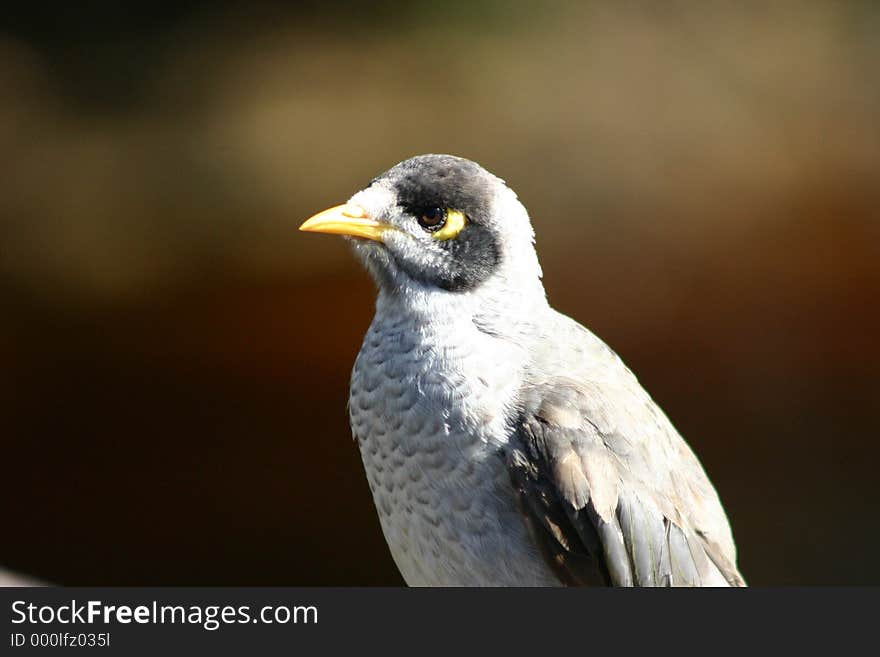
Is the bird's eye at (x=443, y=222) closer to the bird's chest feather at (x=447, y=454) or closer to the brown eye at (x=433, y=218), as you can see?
the brown eye at (x=433, y=218)

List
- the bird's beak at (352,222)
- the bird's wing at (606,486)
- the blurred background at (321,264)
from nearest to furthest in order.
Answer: the bird's wing at (606,486)
the bird's beak at (352,222)
the blurred background at (321,264)

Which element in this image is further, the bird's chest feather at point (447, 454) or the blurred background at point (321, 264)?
the blurred background at point (321, 264)

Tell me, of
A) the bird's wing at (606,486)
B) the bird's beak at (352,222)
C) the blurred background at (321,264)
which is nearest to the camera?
the bird's wing at (606,486)

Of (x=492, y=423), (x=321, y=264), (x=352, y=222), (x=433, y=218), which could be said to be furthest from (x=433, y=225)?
(x=321, y=264)

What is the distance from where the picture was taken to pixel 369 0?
17.1ft

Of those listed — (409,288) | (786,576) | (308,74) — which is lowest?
(786,576)

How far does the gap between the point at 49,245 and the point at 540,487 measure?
3841mm

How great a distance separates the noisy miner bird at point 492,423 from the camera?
240 cm

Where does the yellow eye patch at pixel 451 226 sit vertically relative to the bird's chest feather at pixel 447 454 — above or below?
above

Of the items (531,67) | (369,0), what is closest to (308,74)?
(369,0)

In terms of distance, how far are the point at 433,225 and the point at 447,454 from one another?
517 millimetres

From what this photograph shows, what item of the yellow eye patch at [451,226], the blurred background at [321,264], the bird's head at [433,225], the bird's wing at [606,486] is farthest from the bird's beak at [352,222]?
the blurred background at [321,264]

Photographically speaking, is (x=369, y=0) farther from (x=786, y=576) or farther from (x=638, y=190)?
(x=786, y=576)

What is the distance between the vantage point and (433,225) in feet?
8.40
